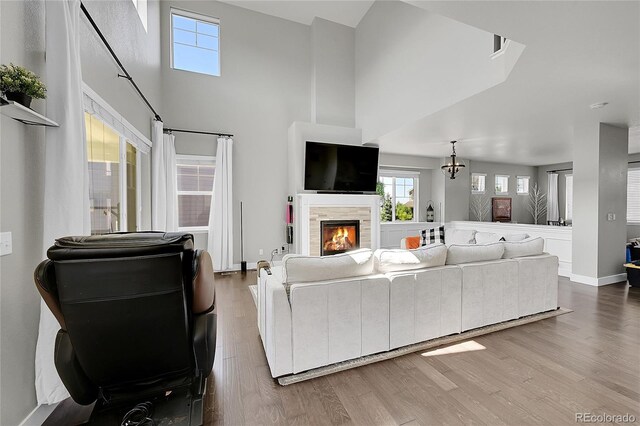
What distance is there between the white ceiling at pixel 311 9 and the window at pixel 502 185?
6.45 m

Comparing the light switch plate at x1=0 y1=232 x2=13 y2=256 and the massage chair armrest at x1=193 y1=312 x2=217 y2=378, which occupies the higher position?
the light switch plate at x1=0 y1=232 x2=13 y2=256

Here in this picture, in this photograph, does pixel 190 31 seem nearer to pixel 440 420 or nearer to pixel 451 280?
pixel 451 280

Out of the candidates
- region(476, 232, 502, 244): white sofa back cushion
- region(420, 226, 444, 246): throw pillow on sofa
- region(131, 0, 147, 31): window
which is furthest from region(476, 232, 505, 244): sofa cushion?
region(131, 0, 147, 31): window

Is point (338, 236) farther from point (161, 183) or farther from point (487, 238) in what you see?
point (161, 183)

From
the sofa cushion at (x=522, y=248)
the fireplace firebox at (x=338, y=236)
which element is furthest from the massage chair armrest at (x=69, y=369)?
the fireplace firebox at (x=338, y=236)

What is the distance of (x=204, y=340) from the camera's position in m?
1.56

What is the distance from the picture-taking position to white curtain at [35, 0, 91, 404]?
1.61m

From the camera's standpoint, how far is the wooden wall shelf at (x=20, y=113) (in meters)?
1.29

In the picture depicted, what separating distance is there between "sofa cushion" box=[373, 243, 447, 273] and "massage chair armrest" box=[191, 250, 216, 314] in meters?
1.44

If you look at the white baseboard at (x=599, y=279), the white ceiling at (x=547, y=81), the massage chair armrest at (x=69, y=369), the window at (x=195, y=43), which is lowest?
the white baseboard at (x=599, y=279)

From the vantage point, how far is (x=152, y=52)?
4598mm

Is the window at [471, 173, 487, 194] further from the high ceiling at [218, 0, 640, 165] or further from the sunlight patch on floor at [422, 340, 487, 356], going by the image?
the sunlight patch on floor at [422, 340, 487, 356]

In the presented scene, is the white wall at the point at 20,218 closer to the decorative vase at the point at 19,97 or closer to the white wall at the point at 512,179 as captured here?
the decorative vase at the point at 19,97

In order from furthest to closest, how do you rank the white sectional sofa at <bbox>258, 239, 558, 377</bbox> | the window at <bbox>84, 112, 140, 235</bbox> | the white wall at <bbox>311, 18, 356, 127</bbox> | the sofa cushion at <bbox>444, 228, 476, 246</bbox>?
the white wall at <bbox>311, 18, 356, 127</bbox> → the sofa cushion at <bbox>444, 228, 476, 246</bbox> → the window at <bbox>84, 112, 140, 235</bbox> → the white sectional sofa at <bbox>258, 239, 558, 377</bbox>
